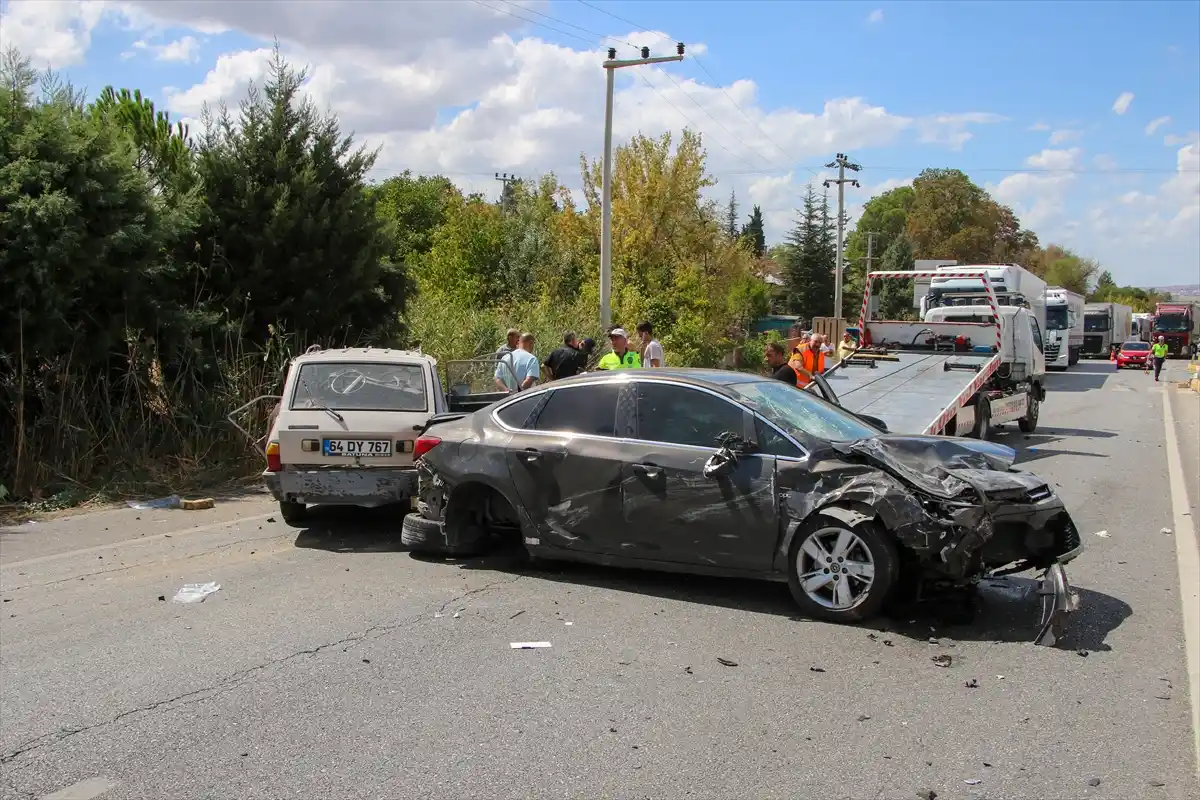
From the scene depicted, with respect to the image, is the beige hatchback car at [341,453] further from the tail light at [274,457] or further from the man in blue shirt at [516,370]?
the man in blue shirt at [516,370]

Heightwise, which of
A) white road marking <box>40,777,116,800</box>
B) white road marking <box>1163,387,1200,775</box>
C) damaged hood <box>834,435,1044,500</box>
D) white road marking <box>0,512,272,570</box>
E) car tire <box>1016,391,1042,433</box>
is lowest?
white road marking <box>0,512,272,570</box>

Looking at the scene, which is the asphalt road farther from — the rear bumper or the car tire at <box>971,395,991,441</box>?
the car tire at <box>971,395,991,441</box>

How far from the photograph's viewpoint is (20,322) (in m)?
10.7

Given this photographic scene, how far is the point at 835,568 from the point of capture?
5.93 m

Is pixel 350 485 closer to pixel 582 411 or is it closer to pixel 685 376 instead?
pixel 582 411

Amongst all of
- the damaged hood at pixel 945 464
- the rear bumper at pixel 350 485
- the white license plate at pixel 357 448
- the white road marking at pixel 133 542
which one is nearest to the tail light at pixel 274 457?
the rear bumper at pixel 350 485

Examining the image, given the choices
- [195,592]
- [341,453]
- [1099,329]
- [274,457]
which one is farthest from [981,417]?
[1099,329]

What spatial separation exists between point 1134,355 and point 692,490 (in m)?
48.0

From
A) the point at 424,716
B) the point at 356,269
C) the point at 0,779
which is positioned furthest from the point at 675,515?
the point at 356,269

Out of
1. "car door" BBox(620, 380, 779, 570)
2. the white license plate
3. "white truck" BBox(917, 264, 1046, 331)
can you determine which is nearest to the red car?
"white truck" BBox(917, 264, 1046, 331)

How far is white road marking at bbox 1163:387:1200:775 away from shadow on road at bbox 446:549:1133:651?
1.24ft

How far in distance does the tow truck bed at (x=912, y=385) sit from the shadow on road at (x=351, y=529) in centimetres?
561

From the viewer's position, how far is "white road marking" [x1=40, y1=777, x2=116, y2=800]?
390 centimetres

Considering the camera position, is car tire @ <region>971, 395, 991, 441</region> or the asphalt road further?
car tire @ <region>971, 395, 991, 441</region>
